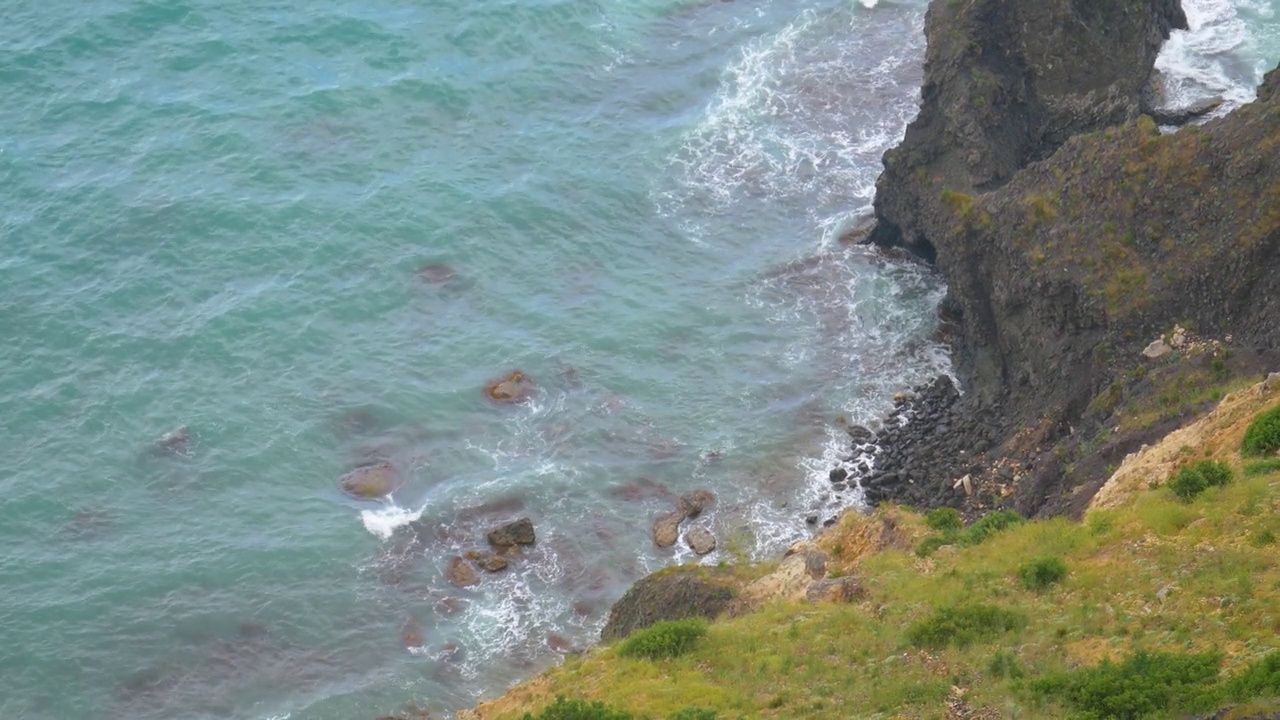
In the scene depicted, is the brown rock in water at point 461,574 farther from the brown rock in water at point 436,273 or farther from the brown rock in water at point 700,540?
the brown rock in water at point 436,273

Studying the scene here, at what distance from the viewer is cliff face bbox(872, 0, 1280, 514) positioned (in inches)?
2048

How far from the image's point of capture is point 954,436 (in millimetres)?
61844

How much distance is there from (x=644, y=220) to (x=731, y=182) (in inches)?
245

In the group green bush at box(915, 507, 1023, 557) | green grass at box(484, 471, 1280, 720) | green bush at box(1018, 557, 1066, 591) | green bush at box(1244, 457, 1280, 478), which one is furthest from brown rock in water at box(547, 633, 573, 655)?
green bush at box(1244, 457, 1280, 478)

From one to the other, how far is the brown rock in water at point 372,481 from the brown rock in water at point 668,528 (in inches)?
497

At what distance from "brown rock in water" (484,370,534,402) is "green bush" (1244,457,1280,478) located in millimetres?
38304

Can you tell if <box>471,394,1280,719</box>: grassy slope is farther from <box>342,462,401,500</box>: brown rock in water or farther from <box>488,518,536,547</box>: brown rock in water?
<box>342,462,401,500</box>: brown rock in water

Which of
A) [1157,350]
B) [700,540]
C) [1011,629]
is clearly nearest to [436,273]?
[700,540]

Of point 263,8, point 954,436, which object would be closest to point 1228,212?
point 954,436

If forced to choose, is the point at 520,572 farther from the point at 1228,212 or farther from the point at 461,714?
the point at 1228,212

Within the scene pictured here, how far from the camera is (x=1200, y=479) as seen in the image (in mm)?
38812

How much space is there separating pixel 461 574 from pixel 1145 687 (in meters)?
35.8

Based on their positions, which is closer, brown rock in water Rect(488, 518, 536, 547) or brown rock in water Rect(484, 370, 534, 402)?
brown rock in water Rect(488, 518, 536, 547)

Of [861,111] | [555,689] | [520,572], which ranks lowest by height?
[520,572]
